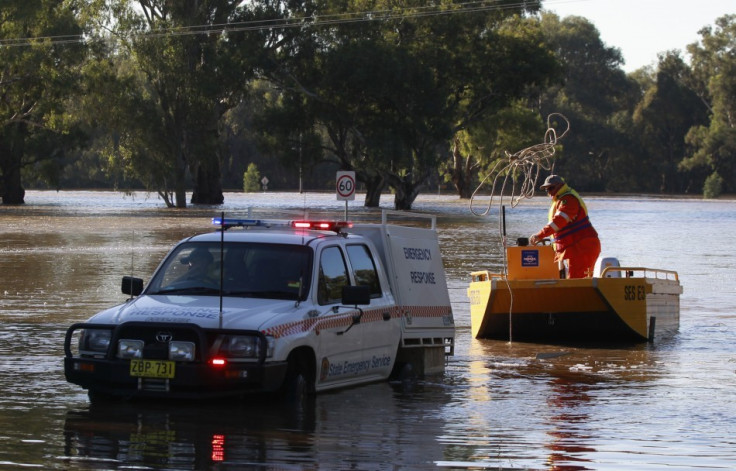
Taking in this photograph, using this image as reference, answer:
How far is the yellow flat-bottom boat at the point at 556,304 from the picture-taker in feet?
59.4

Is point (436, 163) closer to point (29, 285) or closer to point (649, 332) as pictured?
point (29, 285)

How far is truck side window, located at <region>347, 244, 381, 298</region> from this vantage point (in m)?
12.6

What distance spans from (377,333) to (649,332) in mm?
7129

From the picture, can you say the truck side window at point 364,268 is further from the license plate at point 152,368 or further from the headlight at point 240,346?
the license plate at point 152,368

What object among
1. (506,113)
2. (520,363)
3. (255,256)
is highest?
(506,113)

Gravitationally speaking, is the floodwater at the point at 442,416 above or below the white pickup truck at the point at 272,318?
below

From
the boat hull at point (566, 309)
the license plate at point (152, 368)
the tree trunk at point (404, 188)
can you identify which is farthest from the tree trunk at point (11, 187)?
the license plate at point (152, 368)

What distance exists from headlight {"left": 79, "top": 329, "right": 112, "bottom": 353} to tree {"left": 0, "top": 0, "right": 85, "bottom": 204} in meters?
63.9

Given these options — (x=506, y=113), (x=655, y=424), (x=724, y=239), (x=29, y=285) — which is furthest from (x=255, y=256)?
(x=506, y=113)

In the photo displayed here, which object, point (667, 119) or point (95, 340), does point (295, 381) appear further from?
point (667, 119)

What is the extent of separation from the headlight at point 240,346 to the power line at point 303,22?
217ft

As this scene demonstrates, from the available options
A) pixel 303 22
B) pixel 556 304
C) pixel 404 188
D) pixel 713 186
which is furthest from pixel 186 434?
pixel 713 186

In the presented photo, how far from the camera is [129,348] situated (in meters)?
10.7

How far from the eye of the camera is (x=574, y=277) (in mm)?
18875
